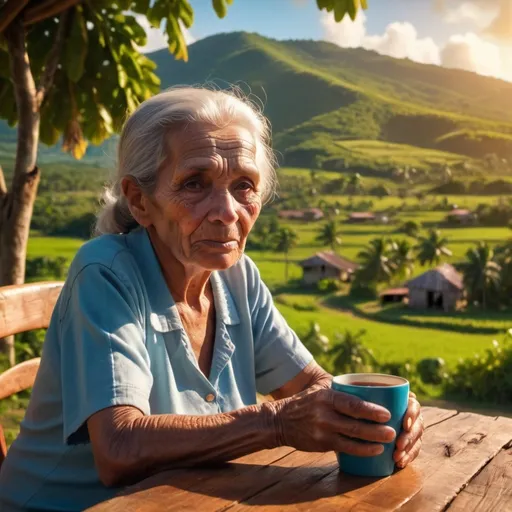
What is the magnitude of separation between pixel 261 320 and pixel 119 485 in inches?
20.5

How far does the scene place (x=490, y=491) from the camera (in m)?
1.01

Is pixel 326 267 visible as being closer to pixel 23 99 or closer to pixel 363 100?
pixel 363 100

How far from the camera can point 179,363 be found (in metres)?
1.25

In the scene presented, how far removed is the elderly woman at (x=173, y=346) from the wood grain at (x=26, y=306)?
0.59 feet

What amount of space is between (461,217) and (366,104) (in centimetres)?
770

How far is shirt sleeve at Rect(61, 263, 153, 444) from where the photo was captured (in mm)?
1067

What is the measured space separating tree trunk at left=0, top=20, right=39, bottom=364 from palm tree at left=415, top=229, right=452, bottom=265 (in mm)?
15274

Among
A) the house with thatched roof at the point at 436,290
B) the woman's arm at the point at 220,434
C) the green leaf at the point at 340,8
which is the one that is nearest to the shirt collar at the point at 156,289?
the woman's arm at the point at 220,434

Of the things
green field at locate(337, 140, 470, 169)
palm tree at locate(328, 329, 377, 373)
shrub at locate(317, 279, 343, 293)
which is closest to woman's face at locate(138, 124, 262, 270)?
palm tree at locate(328, 329, 377, 373)

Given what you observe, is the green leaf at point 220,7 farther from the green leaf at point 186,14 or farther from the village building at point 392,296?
the village building at point 392,296

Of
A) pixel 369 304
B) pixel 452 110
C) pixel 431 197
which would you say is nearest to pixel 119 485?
pixel 369 304

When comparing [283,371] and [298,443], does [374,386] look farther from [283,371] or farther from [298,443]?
[283,371]

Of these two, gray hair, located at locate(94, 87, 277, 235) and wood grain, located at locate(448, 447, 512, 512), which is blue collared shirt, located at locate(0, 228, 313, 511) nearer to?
gray hair, located at locate(94, 87, 277, 235)

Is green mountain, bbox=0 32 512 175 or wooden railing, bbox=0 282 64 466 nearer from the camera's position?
wooden railing, bbox=0 282 64 466
